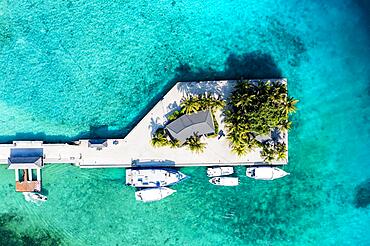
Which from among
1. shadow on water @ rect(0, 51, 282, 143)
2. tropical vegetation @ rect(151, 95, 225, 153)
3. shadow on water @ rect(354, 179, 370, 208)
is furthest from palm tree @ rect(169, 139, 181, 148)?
shadow on water @ rect(354, 179, 370, 208)

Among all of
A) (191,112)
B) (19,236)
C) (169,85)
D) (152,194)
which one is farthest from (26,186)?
(191,112)

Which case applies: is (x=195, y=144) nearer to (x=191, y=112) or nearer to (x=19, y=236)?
(x=191, y=112)

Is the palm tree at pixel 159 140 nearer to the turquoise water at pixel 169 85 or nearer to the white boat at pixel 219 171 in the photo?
the turquoise water at pixel 169 85

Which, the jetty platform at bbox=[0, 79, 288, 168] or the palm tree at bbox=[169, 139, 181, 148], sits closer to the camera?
the palm tree at bbox=[169, 139, 181, 148]

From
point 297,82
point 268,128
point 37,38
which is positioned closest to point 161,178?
point 268,128

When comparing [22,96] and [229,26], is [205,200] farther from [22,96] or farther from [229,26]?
[22,96]

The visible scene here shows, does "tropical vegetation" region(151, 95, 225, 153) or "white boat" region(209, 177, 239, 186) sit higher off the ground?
"tropical vegetation" region(151, 95, 225, 153)

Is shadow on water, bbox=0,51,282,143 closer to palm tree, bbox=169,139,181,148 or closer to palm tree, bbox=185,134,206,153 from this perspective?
palm tree, bbox=169,139,181,148
